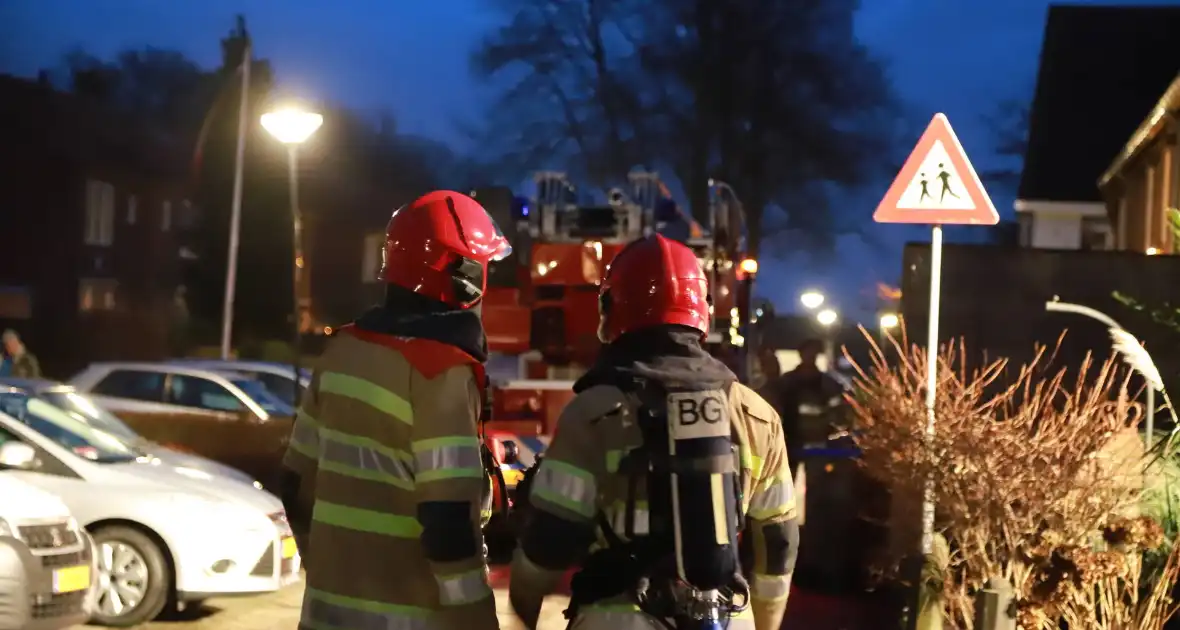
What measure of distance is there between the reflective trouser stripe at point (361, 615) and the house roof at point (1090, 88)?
22.0 m

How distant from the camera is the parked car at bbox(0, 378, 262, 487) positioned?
28.9ft

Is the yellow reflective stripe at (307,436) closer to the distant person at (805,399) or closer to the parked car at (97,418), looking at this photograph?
the parked car at (97,418)

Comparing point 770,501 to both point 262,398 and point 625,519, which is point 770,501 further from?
point 262,398

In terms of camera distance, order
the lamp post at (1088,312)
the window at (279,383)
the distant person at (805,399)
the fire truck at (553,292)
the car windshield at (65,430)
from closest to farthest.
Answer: the lamp post at (1088,312), the car windshield at (65,430), the distant person at (805,399), the fire truck at (553,292), the window at (279,383)

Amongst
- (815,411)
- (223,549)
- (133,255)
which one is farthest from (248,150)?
(223,549)

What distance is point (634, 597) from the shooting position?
328 cm

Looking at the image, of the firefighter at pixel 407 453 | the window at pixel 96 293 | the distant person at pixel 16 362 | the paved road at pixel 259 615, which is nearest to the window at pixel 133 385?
the distant person at pixel 16 362

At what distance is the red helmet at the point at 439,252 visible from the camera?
11.7ft

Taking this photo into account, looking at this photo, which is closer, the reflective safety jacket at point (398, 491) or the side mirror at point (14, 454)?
the reflective safety jacket at point (398, 491)

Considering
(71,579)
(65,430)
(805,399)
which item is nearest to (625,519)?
(71,579)

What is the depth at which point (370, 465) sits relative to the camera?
11.1 ft

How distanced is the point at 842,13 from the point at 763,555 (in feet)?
102

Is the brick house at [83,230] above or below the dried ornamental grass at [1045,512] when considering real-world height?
above

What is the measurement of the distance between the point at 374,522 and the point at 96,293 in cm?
3797
